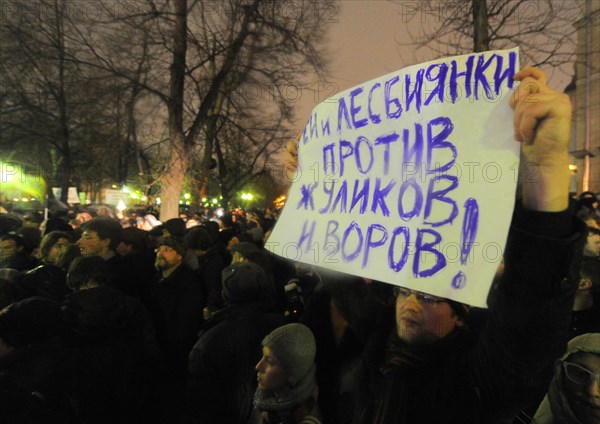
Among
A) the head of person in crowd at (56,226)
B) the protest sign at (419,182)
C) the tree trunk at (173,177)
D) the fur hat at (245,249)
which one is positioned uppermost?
the tree trunk at (173,177)

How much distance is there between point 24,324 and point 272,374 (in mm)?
1364

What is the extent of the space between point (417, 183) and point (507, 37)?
27.2 ft

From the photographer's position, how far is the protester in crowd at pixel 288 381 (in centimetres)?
187

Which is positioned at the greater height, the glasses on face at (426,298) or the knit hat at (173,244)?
the glasses on face at (426,298)

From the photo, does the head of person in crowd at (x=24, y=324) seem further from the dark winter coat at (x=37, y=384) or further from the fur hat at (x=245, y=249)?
the fur hat at (x=245, y=249)

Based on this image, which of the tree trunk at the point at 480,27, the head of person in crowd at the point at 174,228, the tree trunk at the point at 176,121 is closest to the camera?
the head of person in crowd at the point at 174,228

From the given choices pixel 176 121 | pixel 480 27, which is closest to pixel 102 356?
pixel 480 27

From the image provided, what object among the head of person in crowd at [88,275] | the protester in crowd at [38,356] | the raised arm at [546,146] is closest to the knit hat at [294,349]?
the protester in crowd at [38,356]

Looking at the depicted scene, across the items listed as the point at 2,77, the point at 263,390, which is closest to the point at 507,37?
the point at 263,390

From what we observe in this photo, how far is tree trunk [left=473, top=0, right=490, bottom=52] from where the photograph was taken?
8242 mm

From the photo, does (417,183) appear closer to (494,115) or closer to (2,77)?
(494,115)

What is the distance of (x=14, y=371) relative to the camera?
2.26 metres

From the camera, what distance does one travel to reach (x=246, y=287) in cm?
282

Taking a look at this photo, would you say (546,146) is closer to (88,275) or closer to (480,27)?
(88,275)
